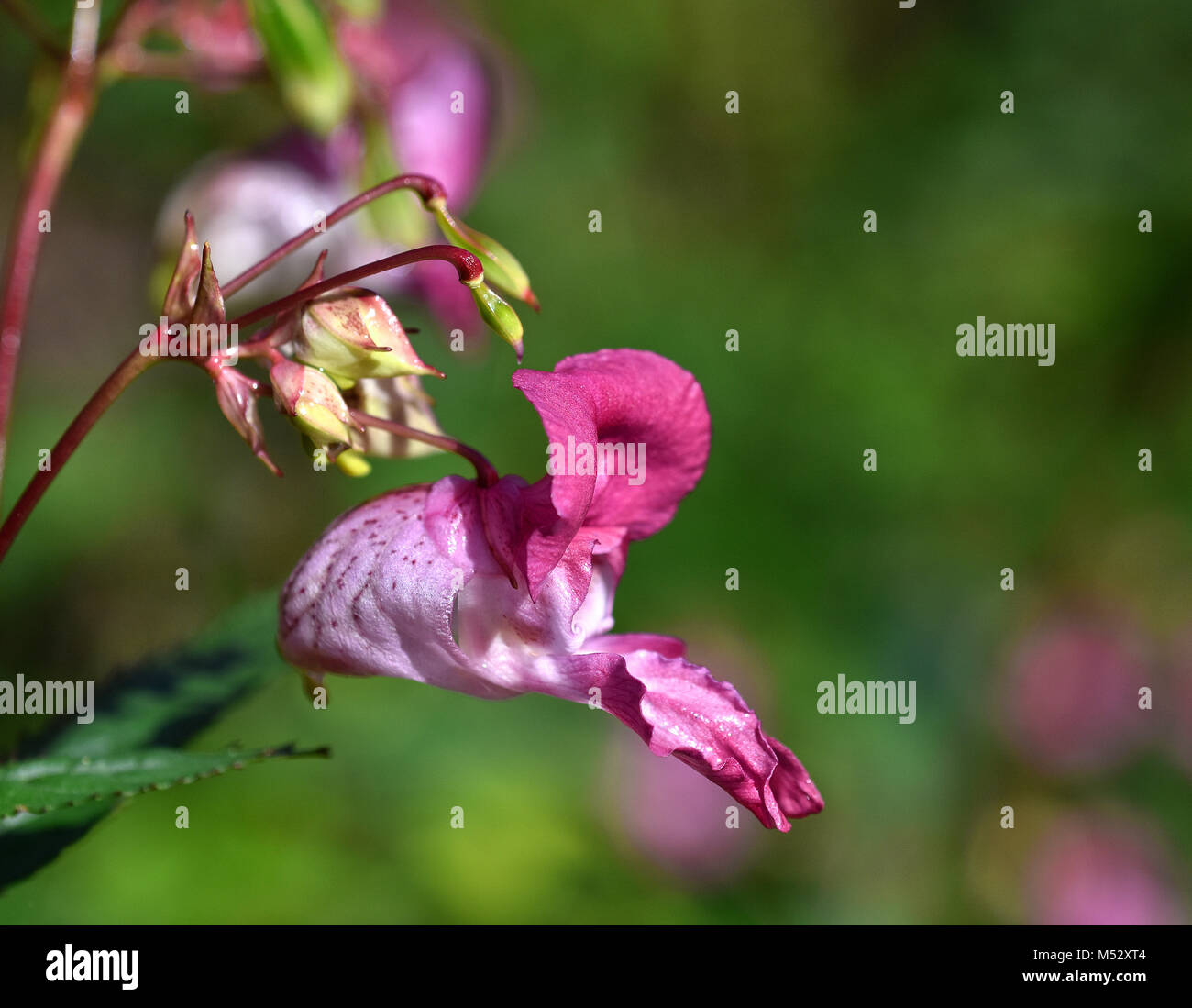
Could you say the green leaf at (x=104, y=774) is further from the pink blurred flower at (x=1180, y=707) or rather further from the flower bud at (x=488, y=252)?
the pink blurred flower at (x=1180, y=707)

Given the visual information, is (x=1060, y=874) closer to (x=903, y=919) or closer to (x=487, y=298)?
(x=903, y=919)

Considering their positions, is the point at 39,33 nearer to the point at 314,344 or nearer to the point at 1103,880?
the point at 314,344

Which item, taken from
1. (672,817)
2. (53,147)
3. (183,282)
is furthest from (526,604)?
(672,817)

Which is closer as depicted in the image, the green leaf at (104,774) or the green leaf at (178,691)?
the green leaf at (104,774)

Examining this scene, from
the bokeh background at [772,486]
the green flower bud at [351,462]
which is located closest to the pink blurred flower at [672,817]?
the bokeh background at [772,486]

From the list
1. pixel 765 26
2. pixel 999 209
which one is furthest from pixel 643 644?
pixel 765 26

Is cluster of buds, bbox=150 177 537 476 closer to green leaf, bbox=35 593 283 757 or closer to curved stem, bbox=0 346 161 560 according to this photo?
curved stem, bbox=0 346 161 560
